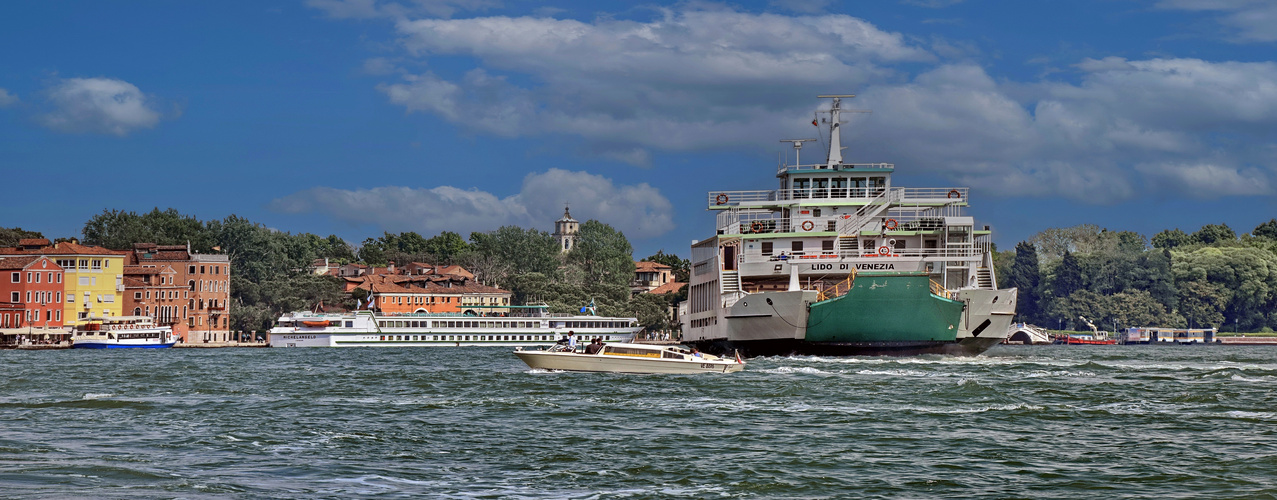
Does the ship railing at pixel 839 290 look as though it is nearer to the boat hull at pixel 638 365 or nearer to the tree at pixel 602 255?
the boat hull at pixel 638 365

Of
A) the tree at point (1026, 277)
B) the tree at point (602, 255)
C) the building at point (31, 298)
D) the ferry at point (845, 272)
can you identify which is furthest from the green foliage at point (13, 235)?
the tree at point (1026, 277)

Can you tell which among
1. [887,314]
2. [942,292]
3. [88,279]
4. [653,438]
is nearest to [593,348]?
[887,314]

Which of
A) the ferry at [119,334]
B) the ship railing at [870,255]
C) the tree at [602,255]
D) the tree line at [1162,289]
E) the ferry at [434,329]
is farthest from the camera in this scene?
the tree line at [1162,289]

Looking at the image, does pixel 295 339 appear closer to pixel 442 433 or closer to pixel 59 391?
pixel 59 391

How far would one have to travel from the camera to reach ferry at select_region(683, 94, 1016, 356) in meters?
54.7

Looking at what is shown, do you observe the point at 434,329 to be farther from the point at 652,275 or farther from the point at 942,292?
the point at 942,292

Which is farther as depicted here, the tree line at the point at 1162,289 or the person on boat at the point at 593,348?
the tree line at the point at 1162,289

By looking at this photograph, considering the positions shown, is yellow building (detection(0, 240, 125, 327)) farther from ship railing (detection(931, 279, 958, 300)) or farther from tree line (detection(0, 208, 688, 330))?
ship railing (detection(931, 279, 958, 300))

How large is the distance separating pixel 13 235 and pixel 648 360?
392 feet

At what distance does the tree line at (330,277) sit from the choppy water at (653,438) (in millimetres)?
91508

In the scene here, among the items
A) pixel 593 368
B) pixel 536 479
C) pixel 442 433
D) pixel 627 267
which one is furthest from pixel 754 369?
pixel 627 267

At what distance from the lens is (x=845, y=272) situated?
197ft

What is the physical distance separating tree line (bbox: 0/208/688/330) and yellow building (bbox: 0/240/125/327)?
14.7 m

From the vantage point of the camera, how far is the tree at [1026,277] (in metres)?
176
